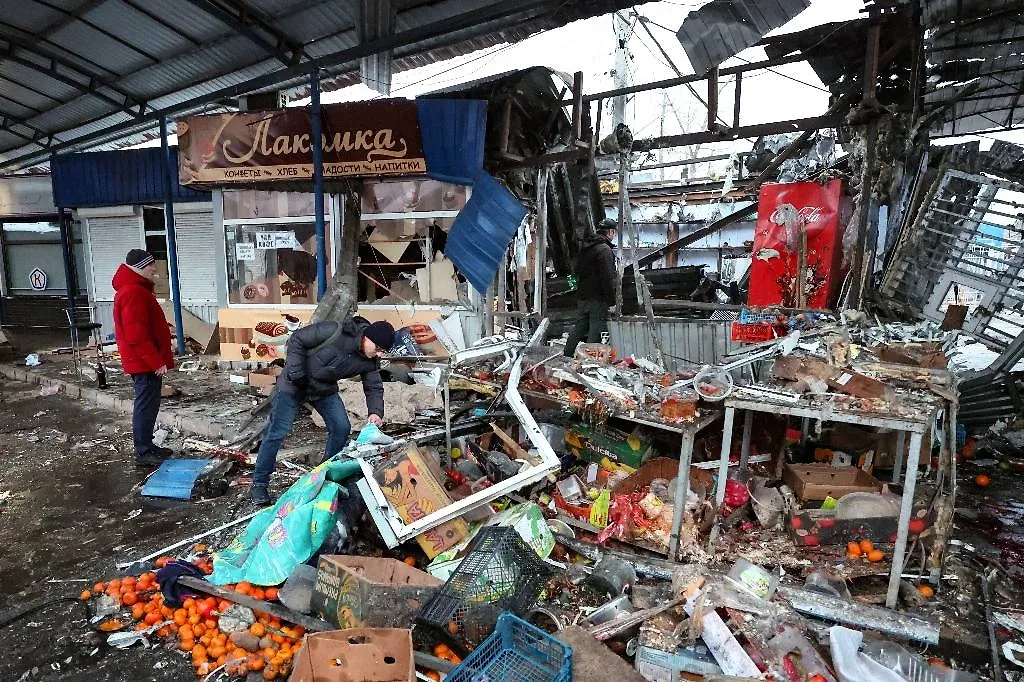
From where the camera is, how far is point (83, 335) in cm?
1477

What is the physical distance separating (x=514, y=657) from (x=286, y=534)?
188cm

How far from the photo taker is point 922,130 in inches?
340

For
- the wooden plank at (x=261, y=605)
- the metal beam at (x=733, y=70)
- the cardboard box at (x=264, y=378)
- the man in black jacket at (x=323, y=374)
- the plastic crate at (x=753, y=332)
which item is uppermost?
the metal beam at (x=733, y=70)

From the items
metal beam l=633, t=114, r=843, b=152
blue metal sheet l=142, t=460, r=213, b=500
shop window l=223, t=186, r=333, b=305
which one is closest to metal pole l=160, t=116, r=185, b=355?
shop window l=223, t=186, r=333, b=305

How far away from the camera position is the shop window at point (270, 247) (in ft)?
31.3

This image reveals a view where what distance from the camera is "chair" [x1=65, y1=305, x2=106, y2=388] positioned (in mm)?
9975

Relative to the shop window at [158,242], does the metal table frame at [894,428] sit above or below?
below

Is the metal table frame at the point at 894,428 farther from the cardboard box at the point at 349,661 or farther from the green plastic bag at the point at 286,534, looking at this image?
the green plastic bag at the point at 286,534

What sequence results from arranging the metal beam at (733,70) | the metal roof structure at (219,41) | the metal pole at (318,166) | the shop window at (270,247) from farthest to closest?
the shop window at (270,247) → the metal pole at (318,166) → the metal roof structure at (219,41) → the metal beam at (733,70)

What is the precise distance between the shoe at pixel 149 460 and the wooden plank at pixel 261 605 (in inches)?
124

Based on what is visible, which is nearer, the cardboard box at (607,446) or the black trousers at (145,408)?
the cardboard box at (607,446)

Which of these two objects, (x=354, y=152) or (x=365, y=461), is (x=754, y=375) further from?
(x=354, y=152)

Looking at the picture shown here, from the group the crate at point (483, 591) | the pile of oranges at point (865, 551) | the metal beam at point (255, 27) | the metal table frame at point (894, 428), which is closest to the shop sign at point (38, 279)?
the metal beam at point (255, 27)

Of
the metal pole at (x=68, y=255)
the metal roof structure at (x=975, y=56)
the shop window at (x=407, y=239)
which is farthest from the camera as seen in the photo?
the metal pole at (x=68, y=255)
